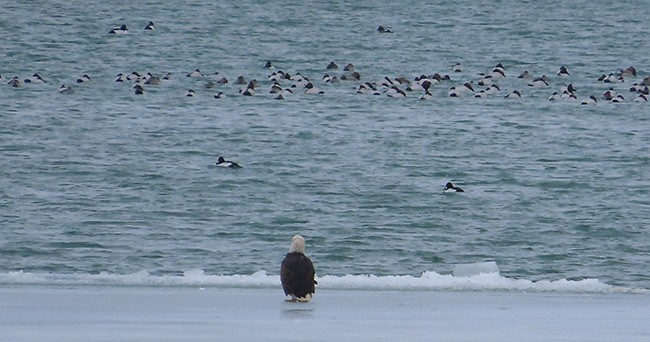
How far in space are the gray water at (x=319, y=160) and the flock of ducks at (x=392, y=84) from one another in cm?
47

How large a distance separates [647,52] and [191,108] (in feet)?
100

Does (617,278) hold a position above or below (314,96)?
above

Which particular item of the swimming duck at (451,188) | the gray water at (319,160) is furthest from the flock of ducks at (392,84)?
the swimming duck at (451,188)

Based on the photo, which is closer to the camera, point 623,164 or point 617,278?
point 617,278

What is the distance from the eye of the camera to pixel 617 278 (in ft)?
103

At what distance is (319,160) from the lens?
48719 mm

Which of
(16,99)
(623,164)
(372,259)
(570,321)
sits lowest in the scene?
(16,99)

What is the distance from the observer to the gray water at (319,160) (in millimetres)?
34688

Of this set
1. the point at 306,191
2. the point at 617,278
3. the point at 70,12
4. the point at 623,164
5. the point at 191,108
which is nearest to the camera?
the point at 617,278

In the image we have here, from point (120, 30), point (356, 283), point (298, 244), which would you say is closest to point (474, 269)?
point (356, 283)

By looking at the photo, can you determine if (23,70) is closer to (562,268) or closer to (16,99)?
(16,99)

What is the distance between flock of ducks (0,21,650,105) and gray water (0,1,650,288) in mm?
469

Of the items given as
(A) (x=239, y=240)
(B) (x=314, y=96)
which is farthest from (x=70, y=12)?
(A) (x=239, y=240)

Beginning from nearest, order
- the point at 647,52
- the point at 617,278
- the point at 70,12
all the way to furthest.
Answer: the point at 617,278, the point at 647,52, the point at 70,12
